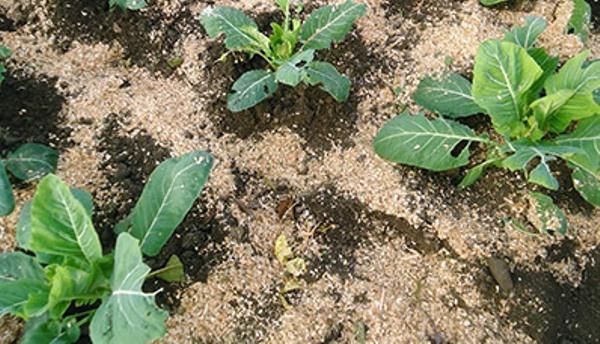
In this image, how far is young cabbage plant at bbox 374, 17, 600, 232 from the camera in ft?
6.88

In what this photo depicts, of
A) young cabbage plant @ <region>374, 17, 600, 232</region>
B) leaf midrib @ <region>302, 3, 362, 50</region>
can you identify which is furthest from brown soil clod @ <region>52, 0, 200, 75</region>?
young cabbage plant @ <region>374, 17, 600, 232</region>

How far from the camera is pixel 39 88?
2.47 metres

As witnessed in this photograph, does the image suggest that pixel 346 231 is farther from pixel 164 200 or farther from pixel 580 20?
pixel 580 20

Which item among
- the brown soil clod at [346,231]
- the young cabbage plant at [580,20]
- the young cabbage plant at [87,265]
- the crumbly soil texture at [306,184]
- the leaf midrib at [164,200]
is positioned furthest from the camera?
the young cabbage plant at [580,20]

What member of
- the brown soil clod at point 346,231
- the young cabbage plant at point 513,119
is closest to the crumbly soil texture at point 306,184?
the brown soil clod at point 346,231

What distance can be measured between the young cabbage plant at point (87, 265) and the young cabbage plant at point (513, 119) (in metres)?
0.79

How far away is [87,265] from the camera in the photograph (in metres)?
1.85

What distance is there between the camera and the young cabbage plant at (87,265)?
1.61m

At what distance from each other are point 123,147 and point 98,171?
13cm

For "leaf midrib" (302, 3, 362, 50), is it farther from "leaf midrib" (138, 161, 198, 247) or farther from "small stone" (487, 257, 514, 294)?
"small stone" (487, 257, 514, 294)

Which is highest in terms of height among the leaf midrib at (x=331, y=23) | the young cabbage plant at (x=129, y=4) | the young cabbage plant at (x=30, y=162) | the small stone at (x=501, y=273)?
the young cabbage plant at (x=129, y=4)

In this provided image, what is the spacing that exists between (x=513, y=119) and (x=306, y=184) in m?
0.77

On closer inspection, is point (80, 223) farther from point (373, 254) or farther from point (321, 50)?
point (321, 50)

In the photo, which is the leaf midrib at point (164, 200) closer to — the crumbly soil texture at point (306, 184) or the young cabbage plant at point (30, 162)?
the crumbly soil texture at point (306, 184)
